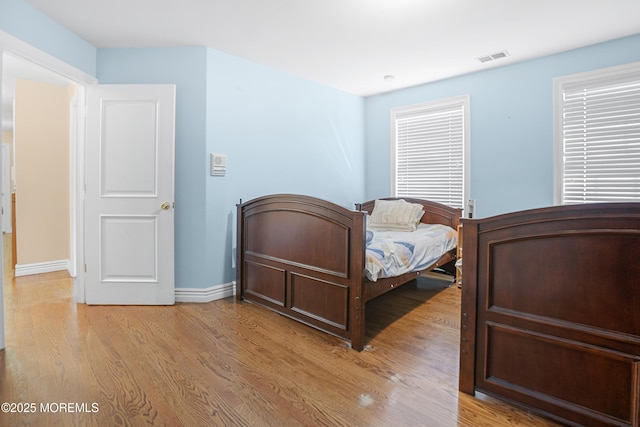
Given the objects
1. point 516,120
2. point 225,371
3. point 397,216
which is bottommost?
point 225,371

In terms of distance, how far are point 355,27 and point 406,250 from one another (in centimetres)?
195

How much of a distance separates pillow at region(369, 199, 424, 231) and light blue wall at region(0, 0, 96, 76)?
10.8ft

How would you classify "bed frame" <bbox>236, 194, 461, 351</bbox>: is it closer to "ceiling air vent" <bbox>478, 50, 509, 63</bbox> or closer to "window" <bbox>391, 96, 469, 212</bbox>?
"window" <bbox>391, 96, 469, 212</bbox>

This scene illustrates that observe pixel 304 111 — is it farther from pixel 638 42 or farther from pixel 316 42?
pixel 638 42

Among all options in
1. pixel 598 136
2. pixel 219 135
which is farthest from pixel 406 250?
pixel 598 136

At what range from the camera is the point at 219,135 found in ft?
10.8

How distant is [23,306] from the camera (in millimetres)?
3002

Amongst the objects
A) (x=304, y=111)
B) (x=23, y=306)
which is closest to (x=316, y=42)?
(x=304, y=111)

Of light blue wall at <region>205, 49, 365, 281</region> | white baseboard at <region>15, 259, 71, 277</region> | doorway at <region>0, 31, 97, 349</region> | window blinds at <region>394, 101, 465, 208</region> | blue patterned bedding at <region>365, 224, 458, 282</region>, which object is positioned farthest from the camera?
window blinds at <region>394, 101, 465, 208</region>

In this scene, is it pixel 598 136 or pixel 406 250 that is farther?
pixel 598 136

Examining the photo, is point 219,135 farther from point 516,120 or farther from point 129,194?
point 516,120

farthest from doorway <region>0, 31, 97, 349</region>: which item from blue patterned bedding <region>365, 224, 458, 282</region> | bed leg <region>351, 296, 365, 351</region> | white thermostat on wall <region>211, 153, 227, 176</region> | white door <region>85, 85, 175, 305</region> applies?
blue patterned bedding <region>365, 224, 458, 282</region>

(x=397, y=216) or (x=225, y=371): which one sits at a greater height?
A: (x=397, y=216)

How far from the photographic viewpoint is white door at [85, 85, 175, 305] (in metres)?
3.01
